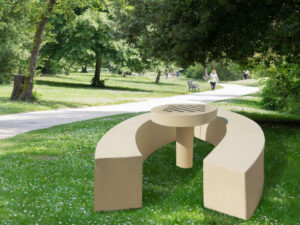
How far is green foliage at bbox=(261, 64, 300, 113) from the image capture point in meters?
15.1

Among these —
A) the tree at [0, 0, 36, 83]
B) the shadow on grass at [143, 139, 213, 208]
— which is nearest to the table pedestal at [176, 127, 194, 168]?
the shadow on grass at [143, 139, 213, 208]

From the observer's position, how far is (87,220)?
5035 millimetres

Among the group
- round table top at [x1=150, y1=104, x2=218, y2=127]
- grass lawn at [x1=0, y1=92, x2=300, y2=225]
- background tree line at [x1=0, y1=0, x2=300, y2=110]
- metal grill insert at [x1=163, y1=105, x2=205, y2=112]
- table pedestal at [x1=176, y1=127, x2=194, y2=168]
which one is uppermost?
background tree line at [x1=0, y1=0, x2=300, y2=110]

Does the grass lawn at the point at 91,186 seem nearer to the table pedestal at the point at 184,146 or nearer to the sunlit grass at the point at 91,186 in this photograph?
the sunlit grass at the point at 91,186

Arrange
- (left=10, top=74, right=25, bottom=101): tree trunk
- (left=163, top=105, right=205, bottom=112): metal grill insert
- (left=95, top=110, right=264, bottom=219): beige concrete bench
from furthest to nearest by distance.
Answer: (left=10, top=74, right=25, bottom=101): tree trunk < (left=163, top=105, right=205, bottom=112): metal grill insert < (left=95, top=110, right=264, bottom=219): beige concrete bench

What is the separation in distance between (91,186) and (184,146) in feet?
6.66

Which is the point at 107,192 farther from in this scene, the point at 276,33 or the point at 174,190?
the point at 276,33

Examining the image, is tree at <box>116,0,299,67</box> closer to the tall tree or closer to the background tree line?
the background tree line

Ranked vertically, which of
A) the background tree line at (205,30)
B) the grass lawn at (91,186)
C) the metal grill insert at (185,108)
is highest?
the background tree line at (205,30)

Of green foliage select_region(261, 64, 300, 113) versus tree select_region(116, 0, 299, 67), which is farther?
green foliage select_region(261, 64, 300, 113)

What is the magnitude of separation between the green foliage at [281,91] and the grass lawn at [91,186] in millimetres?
5716

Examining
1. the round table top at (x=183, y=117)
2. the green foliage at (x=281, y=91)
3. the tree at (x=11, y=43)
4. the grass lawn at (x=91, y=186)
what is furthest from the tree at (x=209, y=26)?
the tree at (x=11, y=43)

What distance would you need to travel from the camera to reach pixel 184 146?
7.21 m

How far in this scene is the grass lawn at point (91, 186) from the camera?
5.12m
